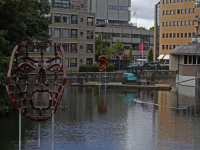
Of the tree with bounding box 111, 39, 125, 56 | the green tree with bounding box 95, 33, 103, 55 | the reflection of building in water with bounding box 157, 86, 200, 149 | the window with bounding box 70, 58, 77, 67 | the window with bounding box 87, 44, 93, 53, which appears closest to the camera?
the reflection of building in water with bounding box 157, 86, 200, 149

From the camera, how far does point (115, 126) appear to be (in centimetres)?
2356

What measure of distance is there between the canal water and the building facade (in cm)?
4067

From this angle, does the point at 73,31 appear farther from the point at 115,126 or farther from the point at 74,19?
the point at 115,126

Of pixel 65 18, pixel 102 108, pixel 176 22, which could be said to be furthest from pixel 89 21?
pixel 102 108

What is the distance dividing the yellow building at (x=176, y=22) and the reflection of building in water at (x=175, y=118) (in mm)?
61934

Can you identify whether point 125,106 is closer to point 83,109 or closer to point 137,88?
point 83,109

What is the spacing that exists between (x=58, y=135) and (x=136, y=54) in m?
106

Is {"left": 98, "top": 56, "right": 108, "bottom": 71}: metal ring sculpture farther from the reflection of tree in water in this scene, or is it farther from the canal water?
the reflection of tree in water

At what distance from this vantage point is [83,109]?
99.9 feet

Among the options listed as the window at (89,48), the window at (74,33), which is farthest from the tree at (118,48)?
the window at (74,33)

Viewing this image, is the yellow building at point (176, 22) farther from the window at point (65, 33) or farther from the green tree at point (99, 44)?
the window at point (65, 33)

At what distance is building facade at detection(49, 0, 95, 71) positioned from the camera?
74.4 meters

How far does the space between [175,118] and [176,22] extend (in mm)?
80447

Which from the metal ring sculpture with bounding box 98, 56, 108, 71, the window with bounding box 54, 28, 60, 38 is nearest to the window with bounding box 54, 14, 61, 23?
the window with bounding box 54, 28, 60, 38
